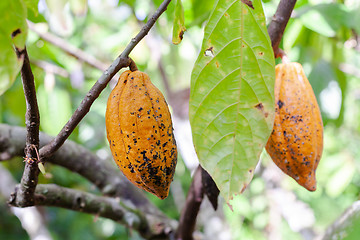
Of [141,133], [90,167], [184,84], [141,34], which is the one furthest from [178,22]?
[184,84]

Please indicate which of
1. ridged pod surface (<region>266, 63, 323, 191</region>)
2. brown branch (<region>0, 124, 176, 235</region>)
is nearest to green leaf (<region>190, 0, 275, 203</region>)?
ridged pod surface (<region>266, 63, 323, 191</region>)

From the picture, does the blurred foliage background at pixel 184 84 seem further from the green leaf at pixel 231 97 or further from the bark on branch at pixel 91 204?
the green leaf at pixel 231 97

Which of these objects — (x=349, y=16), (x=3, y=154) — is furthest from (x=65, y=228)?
(x=349, y=16)

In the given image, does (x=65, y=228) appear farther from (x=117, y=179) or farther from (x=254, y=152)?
(x=254, y=152)

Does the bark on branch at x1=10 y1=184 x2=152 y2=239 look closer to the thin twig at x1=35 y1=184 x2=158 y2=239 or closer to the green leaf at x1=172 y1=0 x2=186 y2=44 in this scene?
the thin twig at x1=35 y1=184 x2=158 y2=239

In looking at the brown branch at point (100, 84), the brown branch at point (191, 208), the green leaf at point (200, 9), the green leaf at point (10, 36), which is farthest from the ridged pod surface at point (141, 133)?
the green leaf at point (200, 9)

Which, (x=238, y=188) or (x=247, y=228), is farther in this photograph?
(x=247, y=228)
